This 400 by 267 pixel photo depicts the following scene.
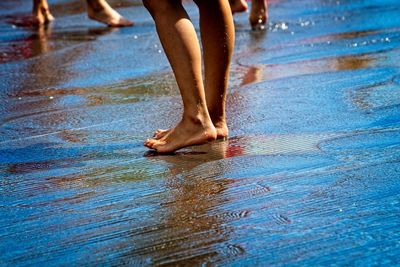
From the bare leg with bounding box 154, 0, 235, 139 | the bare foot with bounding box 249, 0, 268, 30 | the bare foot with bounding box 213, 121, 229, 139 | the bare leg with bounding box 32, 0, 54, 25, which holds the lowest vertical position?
the bare leg with bounding box 32, 0, 54, 25

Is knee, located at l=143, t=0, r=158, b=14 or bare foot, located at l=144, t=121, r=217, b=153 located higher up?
knee, located at l=143, t=0, r=158, b=14

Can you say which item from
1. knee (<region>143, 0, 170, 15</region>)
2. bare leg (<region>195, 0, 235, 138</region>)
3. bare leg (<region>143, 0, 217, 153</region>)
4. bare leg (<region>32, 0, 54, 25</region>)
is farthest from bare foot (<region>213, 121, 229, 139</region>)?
bare leg (<region>32, 0, 54, 25</region>)

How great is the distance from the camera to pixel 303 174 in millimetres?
3414

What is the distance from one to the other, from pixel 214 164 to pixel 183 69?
1.50 feet

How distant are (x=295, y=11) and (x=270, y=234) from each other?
6.27m

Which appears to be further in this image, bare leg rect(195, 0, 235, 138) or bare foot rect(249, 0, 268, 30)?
bare foot rect(249, 0, 268, 30)

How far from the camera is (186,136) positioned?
3961mm

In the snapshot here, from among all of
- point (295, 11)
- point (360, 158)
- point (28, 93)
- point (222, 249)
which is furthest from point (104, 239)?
point (295, 11)

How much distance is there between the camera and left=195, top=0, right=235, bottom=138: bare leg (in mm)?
4070

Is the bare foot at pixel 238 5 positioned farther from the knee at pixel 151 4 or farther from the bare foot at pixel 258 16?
the knee at pixel 151 4

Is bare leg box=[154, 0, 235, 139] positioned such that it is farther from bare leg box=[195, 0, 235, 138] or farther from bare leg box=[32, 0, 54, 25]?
bare leg box=[32, 0, 54, 25]

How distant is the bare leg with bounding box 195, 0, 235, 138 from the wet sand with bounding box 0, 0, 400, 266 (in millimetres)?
130

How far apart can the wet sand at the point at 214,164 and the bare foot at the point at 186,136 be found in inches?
1.9

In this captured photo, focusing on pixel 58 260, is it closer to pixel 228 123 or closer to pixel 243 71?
pixel 228 123
